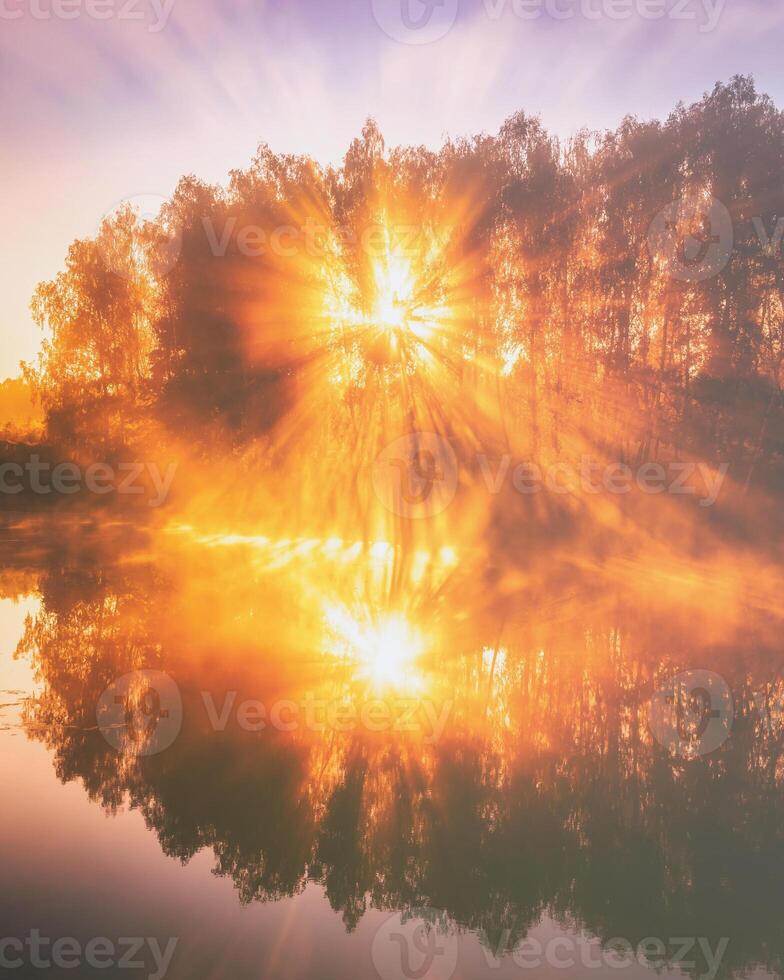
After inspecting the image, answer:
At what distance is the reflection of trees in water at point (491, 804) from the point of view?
625 centimetres

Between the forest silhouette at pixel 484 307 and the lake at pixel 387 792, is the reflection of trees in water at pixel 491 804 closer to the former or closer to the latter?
the lake at pixel 387 792

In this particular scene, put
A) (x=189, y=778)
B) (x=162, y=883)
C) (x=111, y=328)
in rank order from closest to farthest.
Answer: (x=162, y=883) < (x=189, y=778) < (x=111, y=328)

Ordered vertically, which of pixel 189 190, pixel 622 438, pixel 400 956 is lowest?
pixel 400 956

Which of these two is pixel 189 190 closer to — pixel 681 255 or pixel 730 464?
pixel 681 255

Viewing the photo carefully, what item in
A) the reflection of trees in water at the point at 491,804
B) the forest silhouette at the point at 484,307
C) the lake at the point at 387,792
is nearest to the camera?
the lake at the point at 387,792

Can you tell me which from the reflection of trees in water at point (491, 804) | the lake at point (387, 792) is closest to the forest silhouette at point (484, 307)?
the lake at point (387, 792)

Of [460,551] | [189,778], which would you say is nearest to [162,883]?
[189,778]

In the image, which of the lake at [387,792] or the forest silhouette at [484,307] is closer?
the lake at [387,792]

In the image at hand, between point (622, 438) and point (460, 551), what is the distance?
14.4 m

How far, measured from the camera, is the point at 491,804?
7.65 m

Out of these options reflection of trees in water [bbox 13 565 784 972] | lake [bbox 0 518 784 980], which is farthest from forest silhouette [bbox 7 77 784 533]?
reflection of trees in water [bbox 13 565 784 972]

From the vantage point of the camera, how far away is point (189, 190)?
3691cm

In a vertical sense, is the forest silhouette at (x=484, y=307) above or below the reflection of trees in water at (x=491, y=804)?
above

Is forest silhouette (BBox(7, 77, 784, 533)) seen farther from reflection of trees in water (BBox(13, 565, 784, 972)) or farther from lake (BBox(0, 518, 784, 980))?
reflection of trees in water (BBox(13, 565, 784, 972))
